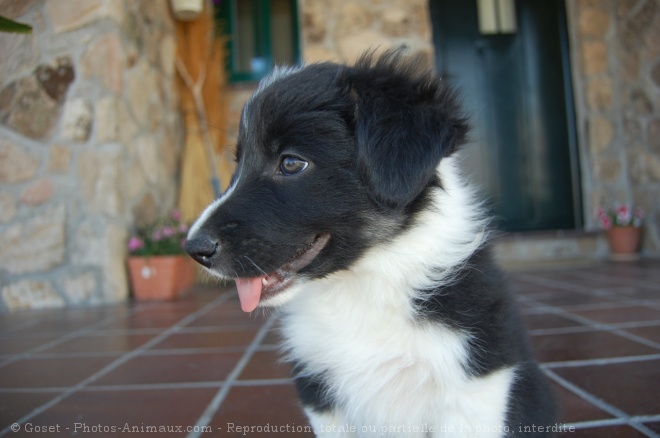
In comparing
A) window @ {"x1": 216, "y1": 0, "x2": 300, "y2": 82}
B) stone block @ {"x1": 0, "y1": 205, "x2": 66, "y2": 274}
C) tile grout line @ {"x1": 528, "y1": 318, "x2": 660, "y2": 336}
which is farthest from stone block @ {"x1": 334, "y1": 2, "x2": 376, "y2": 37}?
tile grout line @ {"x1": 528, "y1": 318, "x2": 660, "y2": 336}

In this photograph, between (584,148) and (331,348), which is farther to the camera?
(584,148)

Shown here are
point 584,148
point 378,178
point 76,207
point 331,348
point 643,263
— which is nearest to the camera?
point 378,178

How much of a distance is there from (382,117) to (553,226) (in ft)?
18.2

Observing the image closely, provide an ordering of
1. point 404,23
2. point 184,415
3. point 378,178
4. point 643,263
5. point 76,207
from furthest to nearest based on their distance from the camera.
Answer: point 404,23 < point 643,263 < point 76,207 < point 184,415 < point 378,178

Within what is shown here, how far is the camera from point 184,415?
6.24 feet

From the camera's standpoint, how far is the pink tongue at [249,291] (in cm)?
145

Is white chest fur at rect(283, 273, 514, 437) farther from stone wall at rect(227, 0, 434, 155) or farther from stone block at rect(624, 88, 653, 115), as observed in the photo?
stone block at rect(624, 88, 653, 115)

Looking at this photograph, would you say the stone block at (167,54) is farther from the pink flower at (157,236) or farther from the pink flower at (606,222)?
the pink flower at (606,222)

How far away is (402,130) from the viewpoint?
1.35 m

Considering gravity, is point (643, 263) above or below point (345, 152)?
below

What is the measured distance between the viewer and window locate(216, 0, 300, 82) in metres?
6.07

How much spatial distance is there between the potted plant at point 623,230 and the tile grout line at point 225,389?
427 centimetres

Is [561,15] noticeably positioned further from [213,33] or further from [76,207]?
[76,207]

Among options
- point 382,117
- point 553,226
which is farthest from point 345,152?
point 553,226
